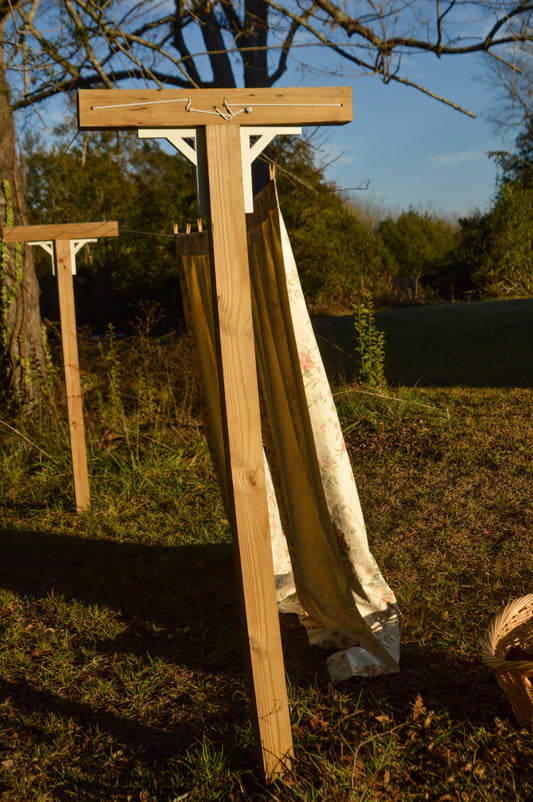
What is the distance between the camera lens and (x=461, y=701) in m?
2.62

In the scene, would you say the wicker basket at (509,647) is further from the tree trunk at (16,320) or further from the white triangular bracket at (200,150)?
the tree trunk at (16,320)

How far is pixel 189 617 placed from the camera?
3621 mm

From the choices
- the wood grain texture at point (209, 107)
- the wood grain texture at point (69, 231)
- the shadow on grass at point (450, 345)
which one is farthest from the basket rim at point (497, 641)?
the shadow on grass at point (450, 345)

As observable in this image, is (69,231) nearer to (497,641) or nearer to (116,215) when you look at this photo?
(497,641)

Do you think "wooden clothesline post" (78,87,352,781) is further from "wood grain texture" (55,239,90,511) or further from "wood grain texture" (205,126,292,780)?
"wood grain texture" (55,239,90,511)

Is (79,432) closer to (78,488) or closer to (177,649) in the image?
(78,488)

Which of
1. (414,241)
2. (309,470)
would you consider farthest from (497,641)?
(414,241)

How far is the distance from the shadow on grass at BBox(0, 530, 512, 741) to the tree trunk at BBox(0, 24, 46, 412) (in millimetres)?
2309

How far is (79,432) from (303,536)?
298 centimetres

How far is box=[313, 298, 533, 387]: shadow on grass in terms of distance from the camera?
8.20 m

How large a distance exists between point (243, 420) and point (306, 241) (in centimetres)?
1792

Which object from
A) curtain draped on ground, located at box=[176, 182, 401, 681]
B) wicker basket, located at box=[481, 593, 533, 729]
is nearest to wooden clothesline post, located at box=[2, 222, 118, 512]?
curtain draped on ground, located at box=[176, 182, 401, 681]

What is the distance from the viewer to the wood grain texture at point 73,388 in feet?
17.3

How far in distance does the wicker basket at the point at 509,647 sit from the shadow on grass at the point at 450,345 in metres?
4.84
